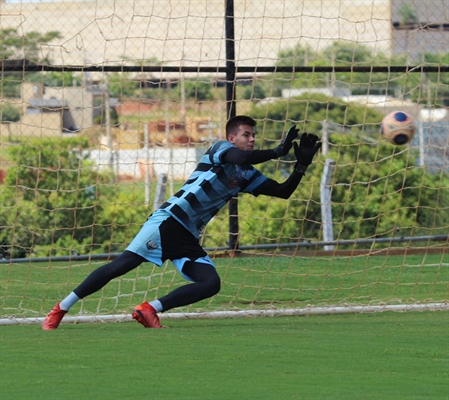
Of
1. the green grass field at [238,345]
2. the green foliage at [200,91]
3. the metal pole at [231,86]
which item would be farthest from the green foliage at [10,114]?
the metal pole at [231,86]

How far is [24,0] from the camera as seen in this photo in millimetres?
11344

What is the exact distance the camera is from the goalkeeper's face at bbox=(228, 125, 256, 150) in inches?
300

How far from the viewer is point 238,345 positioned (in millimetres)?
6602

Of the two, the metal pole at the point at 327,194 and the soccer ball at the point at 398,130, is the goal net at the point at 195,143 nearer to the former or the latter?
the metal pole at the point at 327,194

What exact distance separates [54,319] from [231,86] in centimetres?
436

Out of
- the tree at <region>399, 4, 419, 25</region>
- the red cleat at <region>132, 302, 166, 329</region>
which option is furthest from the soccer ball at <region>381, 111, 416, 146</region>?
the tree at <region>399, 4, 419, 25</region>

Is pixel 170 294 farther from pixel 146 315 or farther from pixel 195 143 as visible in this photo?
pixel 195 143

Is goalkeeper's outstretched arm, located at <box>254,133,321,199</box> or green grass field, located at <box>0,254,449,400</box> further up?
goalkeeper's outstretched arm, located at <box>254,133,321,199</box>

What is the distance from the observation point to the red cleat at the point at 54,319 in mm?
7512

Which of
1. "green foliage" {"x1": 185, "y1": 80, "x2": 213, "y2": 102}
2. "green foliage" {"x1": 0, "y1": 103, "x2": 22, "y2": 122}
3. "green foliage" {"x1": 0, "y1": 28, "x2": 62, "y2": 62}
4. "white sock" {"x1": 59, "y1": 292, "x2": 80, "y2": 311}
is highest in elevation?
"green foliage" {"x1": 0, "y1": 28, "x2": 62, "y2": 62}

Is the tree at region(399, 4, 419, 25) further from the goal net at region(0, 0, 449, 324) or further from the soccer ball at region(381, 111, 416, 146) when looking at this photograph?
the soccer ball at region(381, 111, 416, 146)

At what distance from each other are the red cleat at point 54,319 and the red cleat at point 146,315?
56 centimetres

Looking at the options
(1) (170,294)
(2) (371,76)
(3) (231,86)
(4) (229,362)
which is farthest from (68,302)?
(2) (371,76)

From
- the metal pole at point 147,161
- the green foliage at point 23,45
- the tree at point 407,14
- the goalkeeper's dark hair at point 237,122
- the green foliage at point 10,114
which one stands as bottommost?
the metal pole at point 147,161
